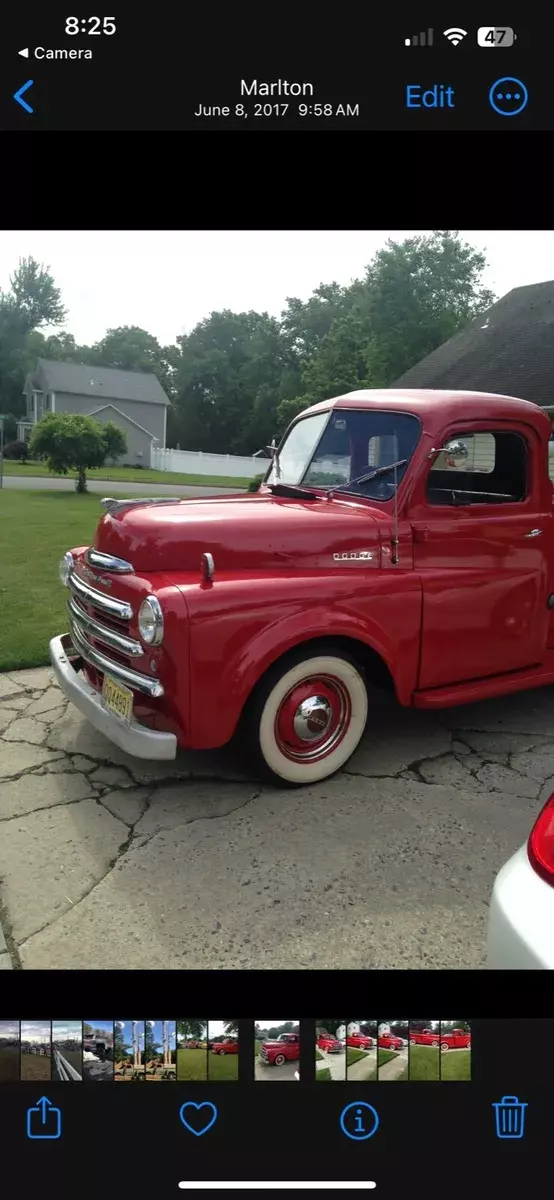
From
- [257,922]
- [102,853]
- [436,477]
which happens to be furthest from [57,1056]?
[436,477]

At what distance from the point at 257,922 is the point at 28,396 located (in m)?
27.6

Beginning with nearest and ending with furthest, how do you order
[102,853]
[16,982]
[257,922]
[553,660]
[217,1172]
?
[217,1172], [16,982], [257,922], [102,853], [553,660]

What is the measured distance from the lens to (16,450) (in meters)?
25.2

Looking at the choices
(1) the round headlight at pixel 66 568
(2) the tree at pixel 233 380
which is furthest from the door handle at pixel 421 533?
(2) the tree at pixel 233 380

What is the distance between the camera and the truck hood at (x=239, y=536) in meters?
3.10

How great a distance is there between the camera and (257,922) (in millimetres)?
2256

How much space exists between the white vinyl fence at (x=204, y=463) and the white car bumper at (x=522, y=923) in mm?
3595

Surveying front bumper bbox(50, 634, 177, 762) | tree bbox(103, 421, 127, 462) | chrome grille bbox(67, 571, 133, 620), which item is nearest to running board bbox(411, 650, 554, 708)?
front bumper bbox(50, 634, 177, 762)

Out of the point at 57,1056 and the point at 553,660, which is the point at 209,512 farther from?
the point at 57,1056

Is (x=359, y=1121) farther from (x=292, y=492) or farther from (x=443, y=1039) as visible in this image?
(x=292, y=492)

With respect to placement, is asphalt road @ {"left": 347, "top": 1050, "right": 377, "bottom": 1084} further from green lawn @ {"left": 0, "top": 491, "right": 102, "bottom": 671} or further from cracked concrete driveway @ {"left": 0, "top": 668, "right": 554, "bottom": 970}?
green lawn @ {"left": 0, "top": 491, "right": 102, "bottom": 671}

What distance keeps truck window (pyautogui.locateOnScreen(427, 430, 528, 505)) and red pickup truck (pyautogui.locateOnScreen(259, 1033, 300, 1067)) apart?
3.08 m

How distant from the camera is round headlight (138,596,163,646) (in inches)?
109

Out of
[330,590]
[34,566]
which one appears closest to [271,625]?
[330,590]
